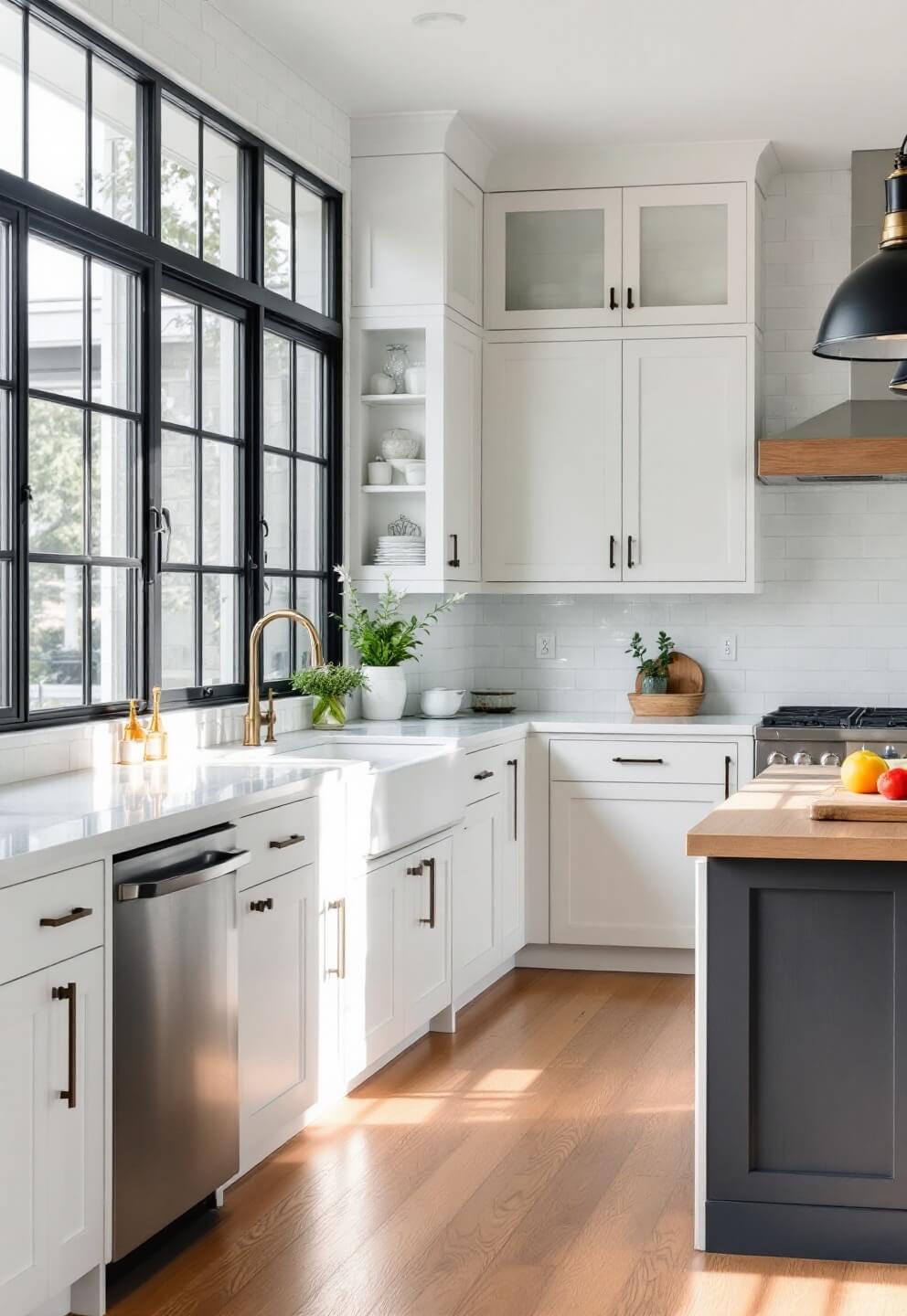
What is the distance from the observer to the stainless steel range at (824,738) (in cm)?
521

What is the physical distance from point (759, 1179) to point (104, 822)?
58.9 inches

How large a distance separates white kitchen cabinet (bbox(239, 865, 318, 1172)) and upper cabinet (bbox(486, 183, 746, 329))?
2828mm

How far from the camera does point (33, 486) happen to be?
355 cm

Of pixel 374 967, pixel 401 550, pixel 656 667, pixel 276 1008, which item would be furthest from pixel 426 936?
pixel 656 667

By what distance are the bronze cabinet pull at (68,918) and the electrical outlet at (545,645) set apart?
371cm

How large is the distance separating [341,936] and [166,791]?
30.8 inches

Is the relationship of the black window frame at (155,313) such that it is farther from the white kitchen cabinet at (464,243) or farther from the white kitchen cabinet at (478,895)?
the white kitchen cabinet at (478,895)

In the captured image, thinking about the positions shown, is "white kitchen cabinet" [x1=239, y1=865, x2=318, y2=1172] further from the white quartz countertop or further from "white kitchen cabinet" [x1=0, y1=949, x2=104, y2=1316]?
"white kitchen cabinet" [x1=0, y1=949, x2=104, y2=1316]

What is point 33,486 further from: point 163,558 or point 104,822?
point 104,822

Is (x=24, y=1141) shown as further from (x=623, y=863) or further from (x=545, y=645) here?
(x=545, y=645)

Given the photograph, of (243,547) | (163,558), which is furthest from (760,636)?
(163,558)

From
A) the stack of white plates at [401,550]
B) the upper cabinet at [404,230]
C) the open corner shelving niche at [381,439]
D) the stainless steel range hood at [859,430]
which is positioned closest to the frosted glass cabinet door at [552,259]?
the upper cabinet at [404,230]

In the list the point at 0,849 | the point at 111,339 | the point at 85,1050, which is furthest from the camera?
the point at 111,339

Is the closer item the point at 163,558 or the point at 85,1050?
the point at 85,1050
